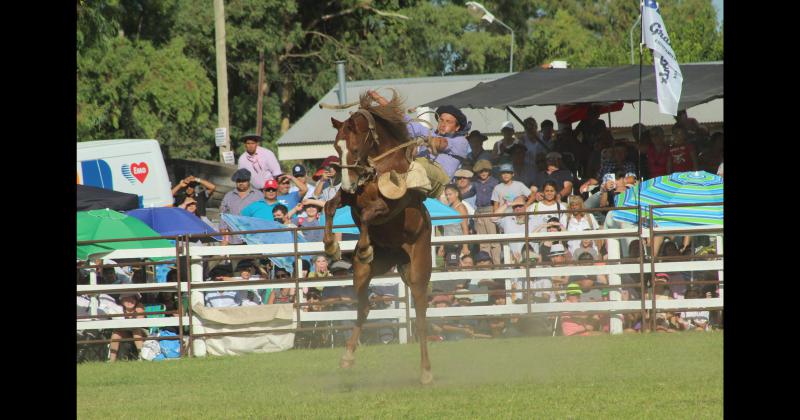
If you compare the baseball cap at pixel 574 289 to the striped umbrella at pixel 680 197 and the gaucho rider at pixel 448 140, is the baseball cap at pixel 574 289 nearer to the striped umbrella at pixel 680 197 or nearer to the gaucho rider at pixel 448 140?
the striped umbrella at pixel 680 197

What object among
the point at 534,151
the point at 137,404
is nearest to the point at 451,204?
the point at 534,151

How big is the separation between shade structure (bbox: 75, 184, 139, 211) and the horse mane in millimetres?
7932

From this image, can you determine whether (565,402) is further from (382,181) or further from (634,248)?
(634,248)

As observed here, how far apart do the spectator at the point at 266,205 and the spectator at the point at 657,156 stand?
5.68m

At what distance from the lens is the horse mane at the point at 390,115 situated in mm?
11102

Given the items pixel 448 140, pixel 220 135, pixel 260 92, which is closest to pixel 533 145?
pixel 448 140

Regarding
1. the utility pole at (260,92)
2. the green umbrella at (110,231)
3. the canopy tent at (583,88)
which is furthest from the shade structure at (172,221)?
the utility pole at (260,92)

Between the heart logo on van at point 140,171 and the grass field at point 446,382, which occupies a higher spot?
the heart logo on van at point 140,171

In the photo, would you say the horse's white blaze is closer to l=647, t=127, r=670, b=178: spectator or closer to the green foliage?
l=647, t=127, r=670, b=178: spectator

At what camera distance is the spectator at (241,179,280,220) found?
55.9ft

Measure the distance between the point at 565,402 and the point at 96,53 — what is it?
24882mm

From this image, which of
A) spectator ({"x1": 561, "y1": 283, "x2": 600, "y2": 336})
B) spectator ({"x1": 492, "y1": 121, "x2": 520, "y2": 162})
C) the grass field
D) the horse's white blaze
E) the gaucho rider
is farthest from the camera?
spectator ({"x1": 492, "y1": 121, "x2": 520, "y2": 162})

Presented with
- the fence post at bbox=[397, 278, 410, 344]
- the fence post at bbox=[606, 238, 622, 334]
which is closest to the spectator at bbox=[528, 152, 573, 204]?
the fence post at bbox=[606, 238, 622, 334]

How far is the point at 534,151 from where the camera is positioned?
18250 millimetres
